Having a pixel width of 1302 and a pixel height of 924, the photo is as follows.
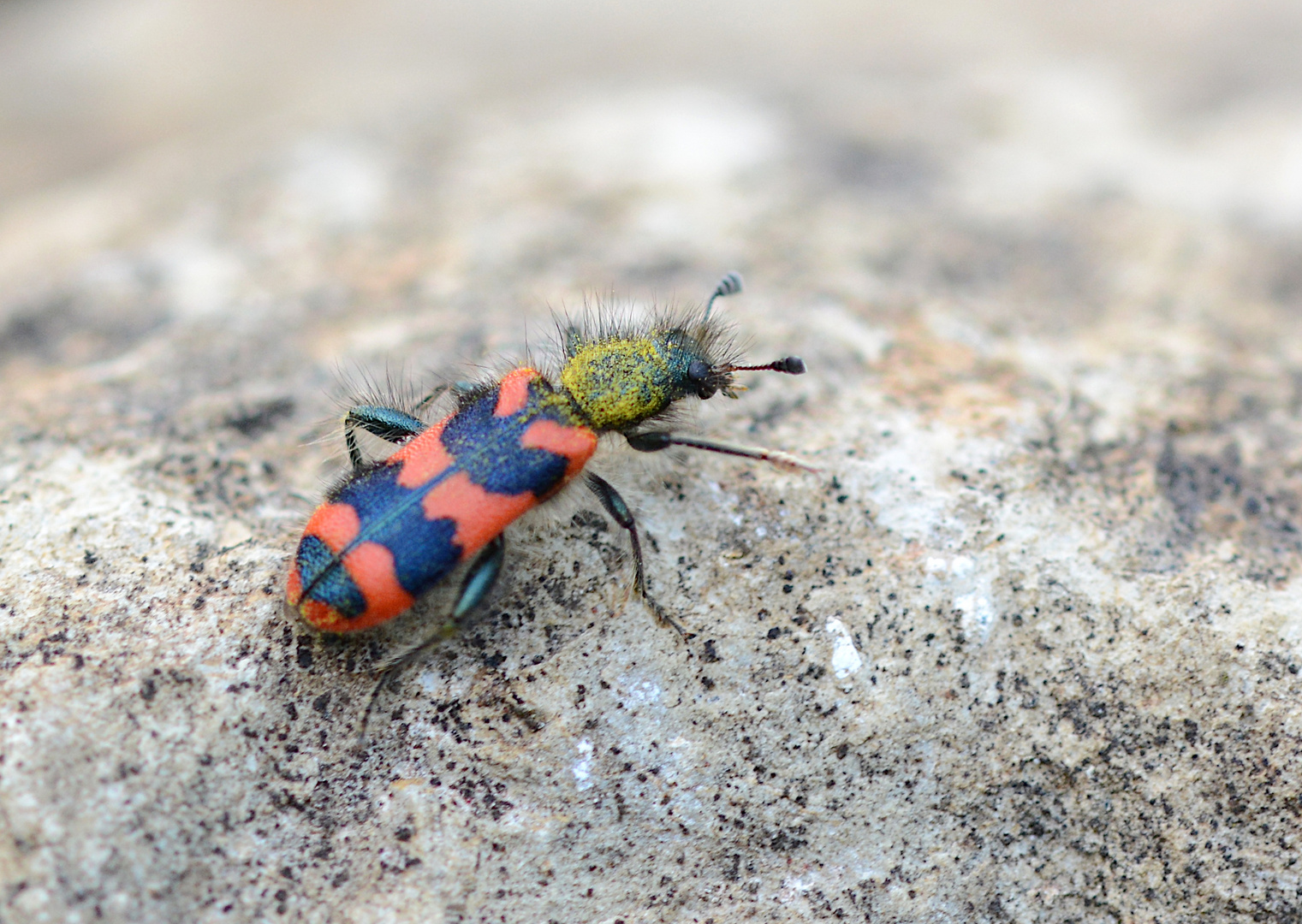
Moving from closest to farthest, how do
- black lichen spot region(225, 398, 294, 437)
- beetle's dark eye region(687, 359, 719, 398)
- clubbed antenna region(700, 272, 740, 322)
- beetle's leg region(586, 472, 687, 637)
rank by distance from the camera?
beetle's leg region(586, 472, 687, 637)
beetle's dark eye region(687, 359, 719, 398)
clubbed antenna region(700, 272, 740, 322)
black lichen spot region(225, 398, 294, 437)

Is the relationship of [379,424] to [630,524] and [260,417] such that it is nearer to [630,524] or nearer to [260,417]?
[260,417]

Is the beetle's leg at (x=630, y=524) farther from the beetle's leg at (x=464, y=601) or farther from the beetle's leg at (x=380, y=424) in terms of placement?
the beetle's leg at (x=380, y=424)

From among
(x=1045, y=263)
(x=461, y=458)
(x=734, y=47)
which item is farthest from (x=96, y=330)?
(x=734, y=47)

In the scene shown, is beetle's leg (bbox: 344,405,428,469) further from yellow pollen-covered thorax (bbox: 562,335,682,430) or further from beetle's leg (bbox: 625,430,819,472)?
beetle's leg (bbox: 625,430,819,472)

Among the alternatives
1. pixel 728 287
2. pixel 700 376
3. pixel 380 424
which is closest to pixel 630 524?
pixel 700 376

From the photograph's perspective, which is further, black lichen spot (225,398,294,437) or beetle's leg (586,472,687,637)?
black lichen spot (225,398,294,437)

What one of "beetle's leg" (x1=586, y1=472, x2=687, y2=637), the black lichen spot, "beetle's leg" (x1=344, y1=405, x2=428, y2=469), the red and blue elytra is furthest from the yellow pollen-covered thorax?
the black lichen spot

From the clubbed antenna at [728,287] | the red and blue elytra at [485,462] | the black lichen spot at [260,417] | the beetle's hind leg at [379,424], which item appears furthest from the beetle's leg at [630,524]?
the black lichen spot at [260,417]
